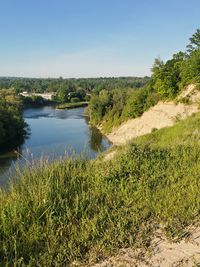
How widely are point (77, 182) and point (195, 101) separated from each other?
35711mm

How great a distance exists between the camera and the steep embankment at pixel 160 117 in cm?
3959

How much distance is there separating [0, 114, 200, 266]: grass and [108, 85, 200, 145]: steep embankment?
28433 millimetres

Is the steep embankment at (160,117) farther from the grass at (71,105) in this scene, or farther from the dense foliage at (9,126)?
the grass at (71,105)

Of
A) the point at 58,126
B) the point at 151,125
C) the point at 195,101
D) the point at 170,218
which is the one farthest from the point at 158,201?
the point at 58,126

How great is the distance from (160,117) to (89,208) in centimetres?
4038

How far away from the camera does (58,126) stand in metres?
70.2

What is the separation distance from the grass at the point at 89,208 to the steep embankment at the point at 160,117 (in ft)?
93.3

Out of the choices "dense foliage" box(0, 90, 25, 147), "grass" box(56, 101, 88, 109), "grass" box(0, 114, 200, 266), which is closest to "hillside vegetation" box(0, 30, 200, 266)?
"grass" box(0, 114, 200, 266)

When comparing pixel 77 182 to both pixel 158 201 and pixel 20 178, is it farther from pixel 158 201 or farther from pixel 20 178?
pixel 158 201

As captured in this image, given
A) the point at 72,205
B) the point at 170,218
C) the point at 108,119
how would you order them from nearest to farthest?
1. the point at 170,218
2. the point at 72,205
3. the point at 108,119

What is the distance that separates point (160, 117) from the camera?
4428cm

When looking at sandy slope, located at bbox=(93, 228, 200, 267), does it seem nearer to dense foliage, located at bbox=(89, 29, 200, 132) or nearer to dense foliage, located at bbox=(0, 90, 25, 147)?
dense foliage, located at bbox=(89, 29, 200, 132)

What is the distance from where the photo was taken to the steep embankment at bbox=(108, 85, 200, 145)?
39594 mm

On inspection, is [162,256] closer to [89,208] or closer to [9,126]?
[89,208]
